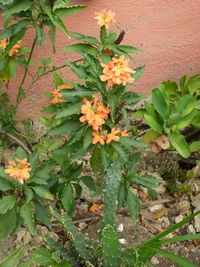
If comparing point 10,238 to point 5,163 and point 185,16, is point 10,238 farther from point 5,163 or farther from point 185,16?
point 185,16

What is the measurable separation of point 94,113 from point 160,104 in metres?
0.56

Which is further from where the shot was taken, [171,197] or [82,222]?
[171,197]

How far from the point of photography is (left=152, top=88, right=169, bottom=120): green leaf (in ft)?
8.14

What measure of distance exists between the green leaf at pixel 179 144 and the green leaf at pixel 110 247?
62 cm

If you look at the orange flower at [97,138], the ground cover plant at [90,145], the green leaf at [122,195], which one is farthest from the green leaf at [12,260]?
the orange flower at [97,138]

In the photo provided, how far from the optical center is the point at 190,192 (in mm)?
2936

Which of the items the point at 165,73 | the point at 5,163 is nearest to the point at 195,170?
the point at 165,73

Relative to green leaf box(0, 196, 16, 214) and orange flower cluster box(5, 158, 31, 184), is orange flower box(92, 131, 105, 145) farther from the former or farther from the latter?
green leaf box(0, 196, 16, 214)

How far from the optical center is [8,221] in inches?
88.9

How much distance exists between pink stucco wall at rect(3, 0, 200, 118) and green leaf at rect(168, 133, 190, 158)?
73 centimetres

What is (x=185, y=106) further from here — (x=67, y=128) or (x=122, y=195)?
(x=67, y=128)

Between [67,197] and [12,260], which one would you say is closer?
[12,260]

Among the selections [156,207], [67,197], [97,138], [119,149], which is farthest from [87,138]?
[156,207]

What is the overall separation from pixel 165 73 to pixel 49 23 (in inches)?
42.4
